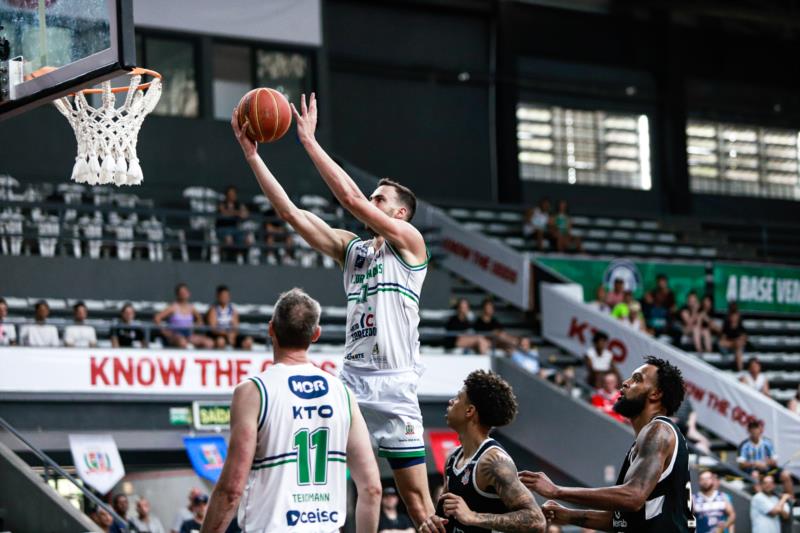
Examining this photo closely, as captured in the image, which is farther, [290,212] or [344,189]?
[290,212]

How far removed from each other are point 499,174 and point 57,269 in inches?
453

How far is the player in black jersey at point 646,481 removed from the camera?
265 inches

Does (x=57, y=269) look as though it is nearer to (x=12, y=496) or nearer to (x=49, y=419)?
(x=49, y=419)

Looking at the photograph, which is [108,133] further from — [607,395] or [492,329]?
[492,329]

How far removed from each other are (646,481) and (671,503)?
0.72 feet

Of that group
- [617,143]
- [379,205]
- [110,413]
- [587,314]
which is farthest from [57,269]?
[617,143]

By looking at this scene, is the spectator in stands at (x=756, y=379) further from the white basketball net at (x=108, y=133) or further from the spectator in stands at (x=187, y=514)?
the white basketball net at (x=108, y=133)

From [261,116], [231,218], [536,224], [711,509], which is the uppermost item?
[261,116]

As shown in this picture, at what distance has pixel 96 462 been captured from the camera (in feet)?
53.3

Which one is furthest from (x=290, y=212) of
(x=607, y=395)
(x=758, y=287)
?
(x=758, y=287)

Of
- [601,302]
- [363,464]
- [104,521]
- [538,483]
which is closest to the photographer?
[363,464]

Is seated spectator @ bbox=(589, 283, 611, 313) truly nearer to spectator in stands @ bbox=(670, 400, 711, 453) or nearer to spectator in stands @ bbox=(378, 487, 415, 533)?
spectator in stands @ bbox=(670, 400, 711, 453)

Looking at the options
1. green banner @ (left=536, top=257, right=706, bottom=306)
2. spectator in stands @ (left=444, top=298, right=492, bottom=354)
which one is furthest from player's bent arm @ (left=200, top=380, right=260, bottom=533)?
green banner @ (left=536, top=257, right=706, bottom=306)

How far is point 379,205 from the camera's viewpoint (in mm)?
7230
